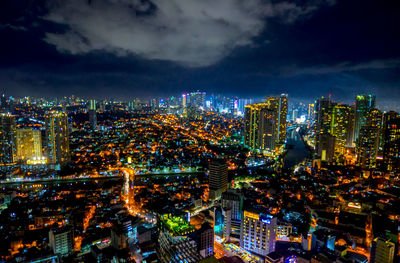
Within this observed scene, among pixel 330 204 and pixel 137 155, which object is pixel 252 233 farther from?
pixel 137 155

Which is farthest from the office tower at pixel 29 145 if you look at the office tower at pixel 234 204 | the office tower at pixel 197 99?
the office tower at pixel 197 99

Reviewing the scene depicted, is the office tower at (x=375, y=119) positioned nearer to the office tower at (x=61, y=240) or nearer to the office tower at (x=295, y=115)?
the office tower at (x=61, y=240)

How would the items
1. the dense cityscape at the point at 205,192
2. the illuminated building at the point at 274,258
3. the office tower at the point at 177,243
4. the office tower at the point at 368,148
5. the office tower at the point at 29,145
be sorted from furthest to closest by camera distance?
the office tower at the point at 29,145 < the office tower at the point at 368,148 < the dense cityscape at the point at 205,192 < the illuminated building at the point at 274,258 < the office tower at the point at 177,243

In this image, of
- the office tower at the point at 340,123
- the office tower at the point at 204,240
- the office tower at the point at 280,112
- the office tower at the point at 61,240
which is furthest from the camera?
the office tower at the point at 280,112

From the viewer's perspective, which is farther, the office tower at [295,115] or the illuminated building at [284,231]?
the office tower at [295,115]

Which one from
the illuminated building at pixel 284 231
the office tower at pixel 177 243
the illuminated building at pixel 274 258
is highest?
the office tower at pixel 177 243

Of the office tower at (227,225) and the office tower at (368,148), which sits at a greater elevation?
the office tower at (368,148)

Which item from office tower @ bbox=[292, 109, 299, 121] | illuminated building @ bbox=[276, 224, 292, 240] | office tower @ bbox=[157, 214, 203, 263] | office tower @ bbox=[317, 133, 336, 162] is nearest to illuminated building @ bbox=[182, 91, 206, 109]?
office tower @ bbox=[292, 109, 299, 121]

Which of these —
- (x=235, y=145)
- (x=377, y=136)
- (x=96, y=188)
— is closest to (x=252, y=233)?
(x=96, y=188)
